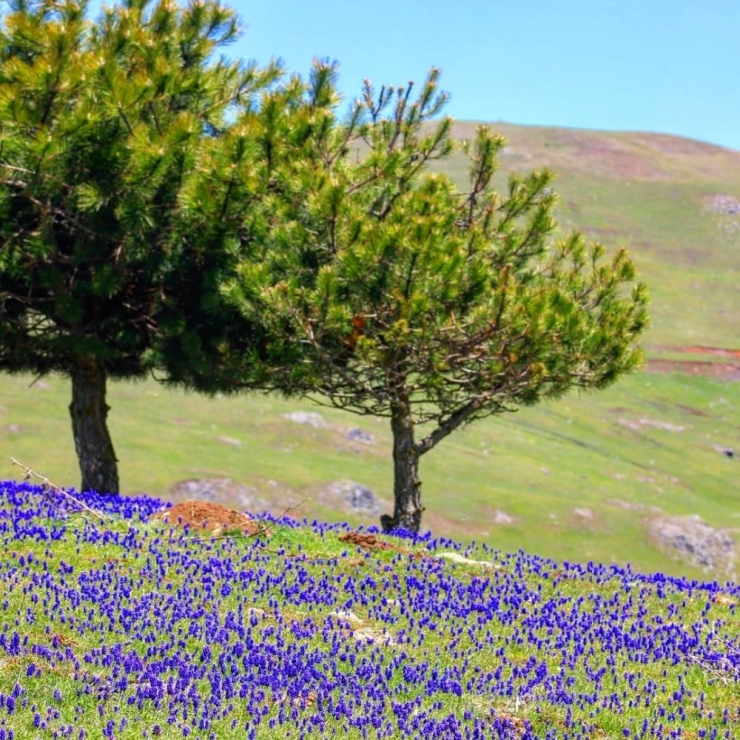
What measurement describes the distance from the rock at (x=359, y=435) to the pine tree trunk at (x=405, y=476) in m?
48.9

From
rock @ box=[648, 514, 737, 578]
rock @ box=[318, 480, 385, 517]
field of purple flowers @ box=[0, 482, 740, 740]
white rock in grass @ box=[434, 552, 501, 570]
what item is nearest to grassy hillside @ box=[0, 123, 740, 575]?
rock @ box=[318, 480, 385, 517]

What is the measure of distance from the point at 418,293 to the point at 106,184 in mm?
5403

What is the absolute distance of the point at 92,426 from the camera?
2044 cm

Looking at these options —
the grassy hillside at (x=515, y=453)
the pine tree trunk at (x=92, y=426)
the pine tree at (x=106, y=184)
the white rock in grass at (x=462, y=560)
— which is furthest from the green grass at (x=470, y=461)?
the white rock in grass at (x=462, y=560)

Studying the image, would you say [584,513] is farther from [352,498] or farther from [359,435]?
[359,435]

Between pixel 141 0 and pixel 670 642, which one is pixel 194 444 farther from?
pixel 670 642

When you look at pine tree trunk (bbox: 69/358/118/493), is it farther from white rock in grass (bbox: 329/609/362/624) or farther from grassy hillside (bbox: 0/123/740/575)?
white rock in grass (bbox: 329/609/362/624)

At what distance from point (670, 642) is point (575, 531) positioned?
159ft

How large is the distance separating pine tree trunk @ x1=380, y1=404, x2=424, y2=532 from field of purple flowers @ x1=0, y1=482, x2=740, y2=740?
5528mm

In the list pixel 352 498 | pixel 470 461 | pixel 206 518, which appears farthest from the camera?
pixel 470 461

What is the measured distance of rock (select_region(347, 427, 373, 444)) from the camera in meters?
69.1

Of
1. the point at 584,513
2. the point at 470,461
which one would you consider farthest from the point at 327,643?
the point at 470,461

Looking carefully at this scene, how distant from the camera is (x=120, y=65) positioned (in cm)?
1859

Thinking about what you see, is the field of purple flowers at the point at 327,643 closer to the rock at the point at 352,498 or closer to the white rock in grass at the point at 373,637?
the white rock in grass at the point at 373,637
